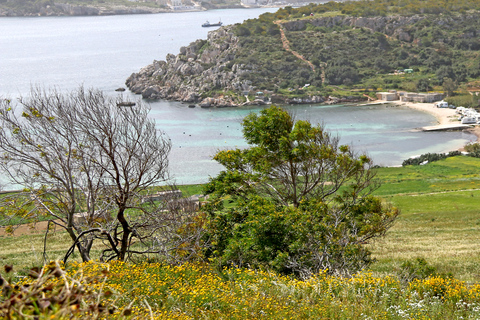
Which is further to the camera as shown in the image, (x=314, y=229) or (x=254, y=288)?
(x=314, y=229)

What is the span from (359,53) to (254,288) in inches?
4366

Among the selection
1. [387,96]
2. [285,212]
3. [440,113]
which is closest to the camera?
[285,212]

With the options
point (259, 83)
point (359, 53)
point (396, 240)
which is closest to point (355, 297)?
point (396, 240)

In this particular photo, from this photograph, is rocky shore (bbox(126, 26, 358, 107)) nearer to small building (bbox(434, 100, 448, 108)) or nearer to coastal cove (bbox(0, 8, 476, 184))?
coastal cove (bbox(0, 8, 476, 184))

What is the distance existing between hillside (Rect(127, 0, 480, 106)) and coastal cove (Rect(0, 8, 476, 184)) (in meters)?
6.40

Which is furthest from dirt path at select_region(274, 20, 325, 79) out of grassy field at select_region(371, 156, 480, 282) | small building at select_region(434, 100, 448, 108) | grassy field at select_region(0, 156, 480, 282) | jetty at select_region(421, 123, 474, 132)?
grassy field at select_region(0, 156, 480, 282)

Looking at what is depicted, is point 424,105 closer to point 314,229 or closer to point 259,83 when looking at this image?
point 259,83

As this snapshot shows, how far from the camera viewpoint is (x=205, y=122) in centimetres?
7638

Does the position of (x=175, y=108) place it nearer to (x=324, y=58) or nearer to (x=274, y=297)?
(x=324, y=58)

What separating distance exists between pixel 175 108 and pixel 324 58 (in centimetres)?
3919

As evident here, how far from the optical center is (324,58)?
108188mm

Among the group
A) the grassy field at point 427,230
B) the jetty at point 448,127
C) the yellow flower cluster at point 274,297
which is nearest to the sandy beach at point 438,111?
the jetty at point 448,127

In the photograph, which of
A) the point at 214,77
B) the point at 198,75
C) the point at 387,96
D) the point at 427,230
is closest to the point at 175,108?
the point at 214,77

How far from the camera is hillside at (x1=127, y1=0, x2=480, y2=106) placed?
312 ft
